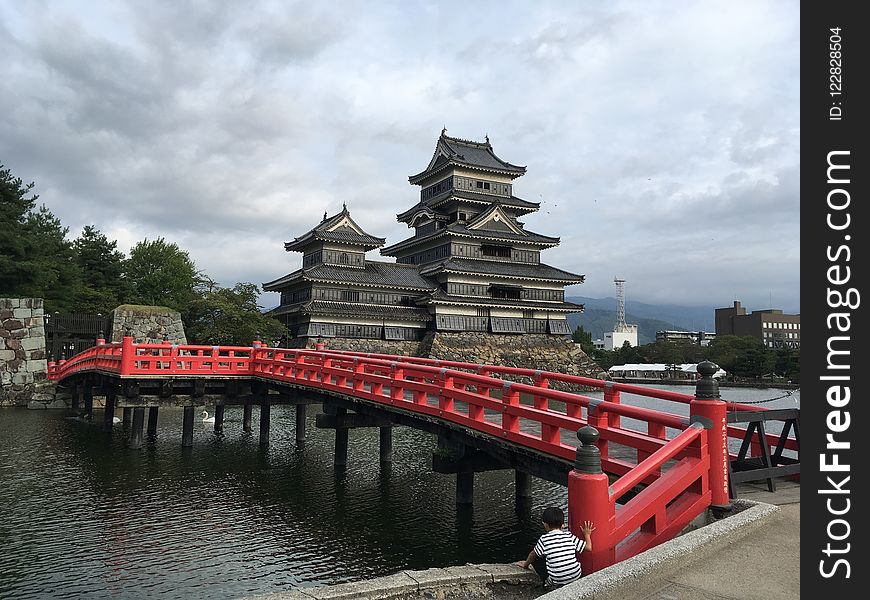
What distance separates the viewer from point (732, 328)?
128750mm

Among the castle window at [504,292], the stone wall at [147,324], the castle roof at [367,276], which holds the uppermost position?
the castle roof at [367,276]

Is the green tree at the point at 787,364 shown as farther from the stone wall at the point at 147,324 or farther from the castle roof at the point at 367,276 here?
the stone wall at the point at 147,324

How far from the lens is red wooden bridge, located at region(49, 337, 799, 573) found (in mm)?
5887

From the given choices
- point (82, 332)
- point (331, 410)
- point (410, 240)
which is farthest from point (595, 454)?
point (410, 240)

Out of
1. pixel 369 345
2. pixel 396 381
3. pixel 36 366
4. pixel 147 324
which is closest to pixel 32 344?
pixel 36 366

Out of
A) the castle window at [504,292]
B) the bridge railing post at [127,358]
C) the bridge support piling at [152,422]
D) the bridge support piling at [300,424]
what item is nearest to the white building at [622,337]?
the castle window at [504,292]

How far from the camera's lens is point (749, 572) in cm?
516

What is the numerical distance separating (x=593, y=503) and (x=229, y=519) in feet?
32.9

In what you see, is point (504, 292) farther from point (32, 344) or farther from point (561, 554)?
point (561, 554)

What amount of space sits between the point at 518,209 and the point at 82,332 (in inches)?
1470

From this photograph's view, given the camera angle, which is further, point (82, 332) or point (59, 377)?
point (82, 332)

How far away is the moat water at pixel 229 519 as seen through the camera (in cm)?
1012

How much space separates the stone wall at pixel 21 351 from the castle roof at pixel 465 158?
3478 cm

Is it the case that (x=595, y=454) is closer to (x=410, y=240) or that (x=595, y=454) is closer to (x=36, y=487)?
(x=36, y=487)
